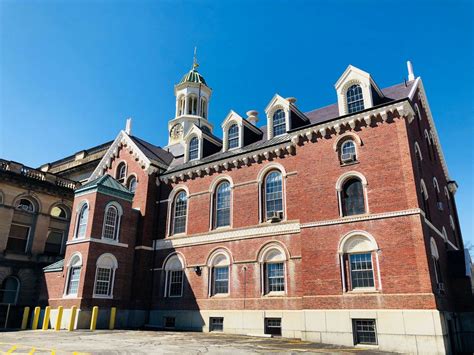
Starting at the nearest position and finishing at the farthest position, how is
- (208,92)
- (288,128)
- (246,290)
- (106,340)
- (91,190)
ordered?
1. (106,340)
2. (246,290)
3. (288,128)
4. (91,190)
5. (208,92)

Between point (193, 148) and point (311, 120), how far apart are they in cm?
955

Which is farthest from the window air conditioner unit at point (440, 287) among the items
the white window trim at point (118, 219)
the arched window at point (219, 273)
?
the white window trim at point (118, 219)

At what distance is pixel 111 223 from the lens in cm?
2572

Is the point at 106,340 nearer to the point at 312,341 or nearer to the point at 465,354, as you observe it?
the point at 312,341

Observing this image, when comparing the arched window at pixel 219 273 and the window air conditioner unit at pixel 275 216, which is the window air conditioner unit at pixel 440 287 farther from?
the arched window at pixel 219 273

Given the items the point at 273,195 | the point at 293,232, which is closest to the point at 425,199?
the point at 293,232

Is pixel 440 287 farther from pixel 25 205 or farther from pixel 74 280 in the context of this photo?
pixel 25 205

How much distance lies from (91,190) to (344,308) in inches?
697

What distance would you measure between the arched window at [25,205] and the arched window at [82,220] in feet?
27.8

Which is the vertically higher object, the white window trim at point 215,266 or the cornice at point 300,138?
the cornice at point 300,138

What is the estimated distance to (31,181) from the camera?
31.2m

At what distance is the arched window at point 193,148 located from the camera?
28.6 metres

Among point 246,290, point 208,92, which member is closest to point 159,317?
point 246,290

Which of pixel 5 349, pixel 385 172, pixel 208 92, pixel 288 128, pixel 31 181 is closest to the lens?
pixel 5 349
